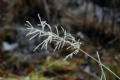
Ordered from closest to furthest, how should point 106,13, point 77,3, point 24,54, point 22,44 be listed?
point 24,54 < point 22,44 < point 106,13 < point 77,3

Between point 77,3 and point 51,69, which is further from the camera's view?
point 77,3

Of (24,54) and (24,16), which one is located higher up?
(24,16)

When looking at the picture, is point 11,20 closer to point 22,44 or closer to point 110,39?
point 22,44

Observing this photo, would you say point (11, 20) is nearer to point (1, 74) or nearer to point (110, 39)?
point (110, 39)

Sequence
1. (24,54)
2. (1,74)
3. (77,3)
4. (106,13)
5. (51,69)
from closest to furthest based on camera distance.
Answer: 1. (1,74)
2. (51,69)
3. (24,54)
4. (106,13)
5. (77,3)

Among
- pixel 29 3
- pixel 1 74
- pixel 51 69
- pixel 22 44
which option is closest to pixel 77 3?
pixel 29 3

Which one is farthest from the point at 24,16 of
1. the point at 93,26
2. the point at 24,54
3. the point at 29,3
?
the point at 93,26

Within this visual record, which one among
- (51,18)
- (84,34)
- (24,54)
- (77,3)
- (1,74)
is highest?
(77,3)

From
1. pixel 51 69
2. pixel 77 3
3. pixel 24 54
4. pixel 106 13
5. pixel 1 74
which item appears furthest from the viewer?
pixel 77 3

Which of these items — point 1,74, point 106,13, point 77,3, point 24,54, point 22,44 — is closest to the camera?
point 1,74
